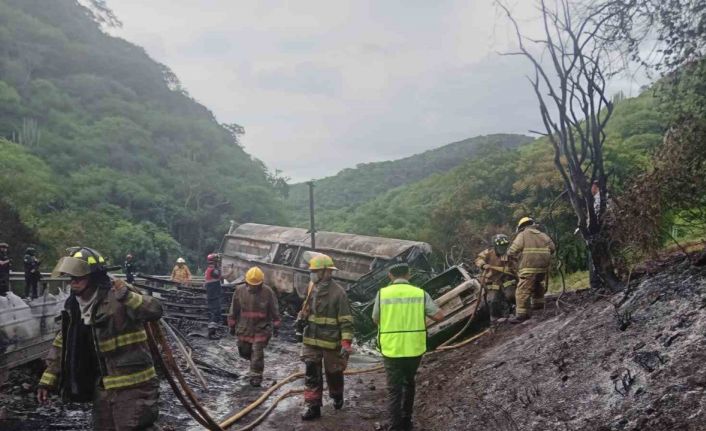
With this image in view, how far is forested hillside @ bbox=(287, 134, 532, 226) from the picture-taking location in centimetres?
6100

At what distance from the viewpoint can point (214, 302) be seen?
447 inches

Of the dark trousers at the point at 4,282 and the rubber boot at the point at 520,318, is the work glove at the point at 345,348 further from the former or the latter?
the dark trousers at the point at 4,282

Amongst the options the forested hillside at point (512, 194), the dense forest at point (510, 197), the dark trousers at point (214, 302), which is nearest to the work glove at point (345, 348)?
→ the dark trousers at point (214, 302)

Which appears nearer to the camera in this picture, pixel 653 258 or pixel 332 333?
pixel 332 333

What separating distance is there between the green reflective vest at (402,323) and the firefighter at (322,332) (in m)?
0.85

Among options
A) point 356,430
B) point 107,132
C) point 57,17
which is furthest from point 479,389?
point 57,17

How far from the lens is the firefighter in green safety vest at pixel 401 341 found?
16.1 ft

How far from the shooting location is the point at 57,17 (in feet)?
215

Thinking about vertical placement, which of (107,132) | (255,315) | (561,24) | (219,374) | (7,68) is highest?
(7,68)

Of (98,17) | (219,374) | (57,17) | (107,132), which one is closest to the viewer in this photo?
(219,374)

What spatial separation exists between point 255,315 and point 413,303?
3287 mm

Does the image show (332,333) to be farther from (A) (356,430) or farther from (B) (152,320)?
(B) (152,320)

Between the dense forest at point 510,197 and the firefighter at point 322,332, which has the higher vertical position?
the dense forest at point 510,197

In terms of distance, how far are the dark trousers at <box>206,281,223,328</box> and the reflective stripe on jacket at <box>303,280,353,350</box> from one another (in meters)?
5.71
